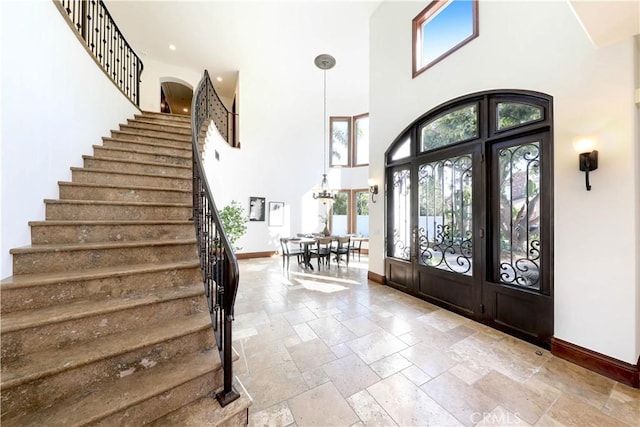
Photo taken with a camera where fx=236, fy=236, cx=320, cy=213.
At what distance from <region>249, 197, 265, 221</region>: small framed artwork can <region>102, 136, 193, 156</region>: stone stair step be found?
3666 mm

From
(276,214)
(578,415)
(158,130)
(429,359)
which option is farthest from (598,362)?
(276,214)

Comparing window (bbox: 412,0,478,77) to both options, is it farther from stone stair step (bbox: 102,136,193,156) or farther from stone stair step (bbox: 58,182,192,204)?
stone stair step (bbox: 58,182,192,204)

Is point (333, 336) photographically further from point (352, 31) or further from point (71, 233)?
point (352, 31)

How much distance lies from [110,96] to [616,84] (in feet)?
19.5

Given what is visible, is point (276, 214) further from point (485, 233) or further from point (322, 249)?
point (485, 233)

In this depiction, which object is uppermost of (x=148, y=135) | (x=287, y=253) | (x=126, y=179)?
(x=148, y=135)

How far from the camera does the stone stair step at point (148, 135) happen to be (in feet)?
12.0

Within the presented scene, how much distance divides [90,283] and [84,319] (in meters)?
0.32

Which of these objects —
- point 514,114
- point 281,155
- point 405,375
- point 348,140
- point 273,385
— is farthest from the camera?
point 348,140

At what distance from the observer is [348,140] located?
29.8ft

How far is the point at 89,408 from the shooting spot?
1175 millimetres

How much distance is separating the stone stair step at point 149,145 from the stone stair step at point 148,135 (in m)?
0.07

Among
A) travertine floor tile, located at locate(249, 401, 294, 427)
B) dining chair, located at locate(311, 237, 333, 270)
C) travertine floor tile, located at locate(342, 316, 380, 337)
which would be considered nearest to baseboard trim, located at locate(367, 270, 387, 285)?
dining chair, located at locate(311, 237, 333, 270)

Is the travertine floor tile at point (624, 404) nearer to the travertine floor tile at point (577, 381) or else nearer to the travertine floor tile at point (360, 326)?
the travertine floor tile at point (577, 381)
